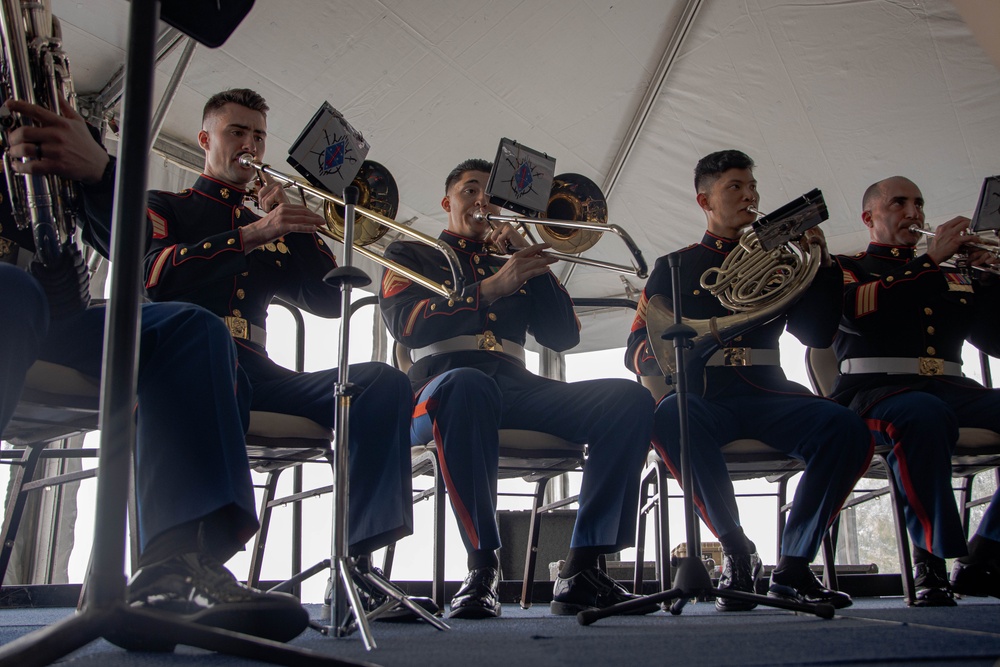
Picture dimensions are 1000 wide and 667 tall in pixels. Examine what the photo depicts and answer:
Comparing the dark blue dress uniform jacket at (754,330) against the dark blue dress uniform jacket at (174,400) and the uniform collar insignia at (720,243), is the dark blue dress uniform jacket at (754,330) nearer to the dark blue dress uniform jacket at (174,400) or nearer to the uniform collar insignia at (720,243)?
the uniform collar insignia at (720,243)

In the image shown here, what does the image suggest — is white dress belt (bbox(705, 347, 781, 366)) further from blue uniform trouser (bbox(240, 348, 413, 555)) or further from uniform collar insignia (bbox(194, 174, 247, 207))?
uniform collar insignia (bbox(194, 174, 247, 207))

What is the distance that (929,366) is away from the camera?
2.93 meters

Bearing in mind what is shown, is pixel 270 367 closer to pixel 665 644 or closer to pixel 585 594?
pixel 585 594

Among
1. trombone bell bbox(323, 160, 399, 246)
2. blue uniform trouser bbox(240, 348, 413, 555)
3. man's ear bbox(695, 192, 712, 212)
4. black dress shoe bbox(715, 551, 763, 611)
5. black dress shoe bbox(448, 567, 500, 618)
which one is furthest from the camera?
man's ear bbox(695, 192, 712, 212)

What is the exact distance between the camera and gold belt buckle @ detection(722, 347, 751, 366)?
9.11 feet

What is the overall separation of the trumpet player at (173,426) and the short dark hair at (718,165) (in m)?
2.27

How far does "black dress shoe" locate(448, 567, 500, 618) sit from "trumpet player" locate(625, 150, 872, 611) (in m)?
0.58

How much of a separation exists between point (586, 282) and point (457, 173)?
244cm

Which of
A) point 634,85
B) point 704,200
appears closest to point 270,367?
point 704,200

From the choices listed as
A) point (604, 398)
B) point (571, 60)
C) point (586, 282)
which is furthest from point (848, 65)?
point (604, 398)

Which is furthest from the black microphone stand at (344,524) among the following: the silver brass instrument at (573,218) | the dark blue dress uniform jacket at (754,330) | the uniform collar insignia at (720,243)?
the uniform collar insignia at (720,243)

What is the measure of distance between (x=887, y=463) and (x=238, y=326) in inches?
80.4

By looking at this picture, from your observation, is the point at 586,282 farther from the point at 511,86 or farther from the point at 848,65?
the point at 848,65

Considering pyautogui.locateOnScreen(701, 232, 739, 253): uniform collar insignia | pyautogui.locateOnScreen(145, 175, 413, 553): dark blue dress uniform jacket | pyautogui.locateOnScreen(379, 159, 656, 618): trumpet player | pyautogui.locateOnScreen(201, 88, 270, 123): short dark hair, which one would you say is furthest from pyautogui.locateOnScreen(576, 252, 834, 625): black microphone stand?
Answer: pyautogui.locateOnScreen(201, 88, 270, 123): short dark hair
